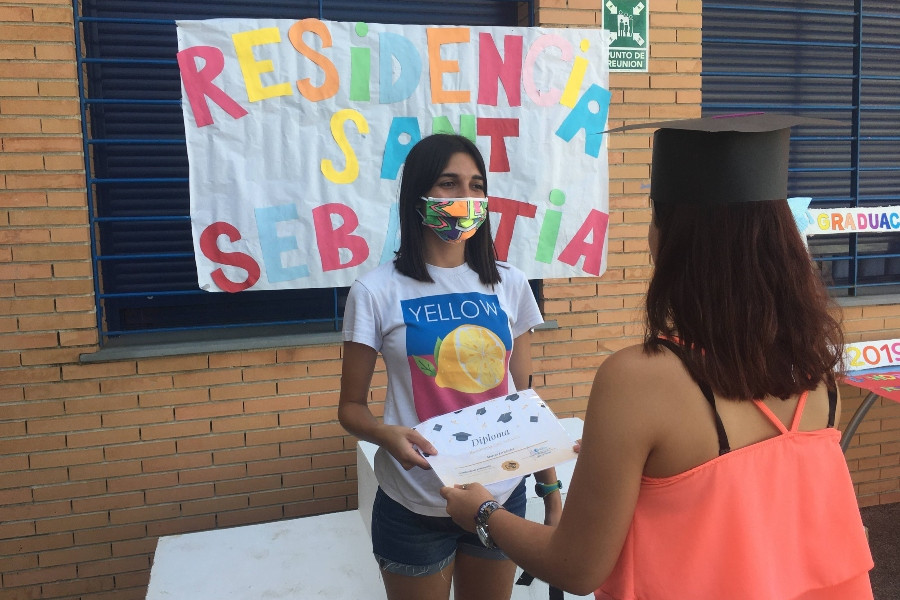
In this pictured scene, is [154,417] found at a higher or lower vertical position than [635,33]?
lower

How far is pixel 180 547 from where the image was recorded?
11.0ft

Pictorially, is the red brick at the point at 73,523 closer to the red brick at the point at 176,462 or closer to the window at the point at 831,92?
the red brick at the point at 176,462

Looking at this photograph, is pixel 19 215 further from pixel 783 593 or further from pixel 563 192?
pixel 783 593

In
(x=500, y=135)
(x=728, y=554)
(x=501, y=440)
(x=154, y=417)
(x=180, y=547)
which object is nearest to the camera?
(x=728, y=554)

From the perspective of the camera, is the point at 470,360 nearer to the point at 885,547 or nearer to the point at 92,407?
the point at 92,407

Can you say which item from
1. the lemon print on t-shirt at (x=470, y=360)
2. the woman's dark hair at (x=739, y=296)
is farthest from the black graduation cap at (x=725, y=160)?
the lemon print on t-shirt at (x=470, y=360)

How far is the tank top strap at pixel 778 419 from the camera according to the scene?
126 cm

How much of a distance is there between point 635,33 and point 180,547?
3.67m

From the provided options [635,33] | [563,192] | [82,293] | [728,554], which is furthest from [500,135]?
[728,554]

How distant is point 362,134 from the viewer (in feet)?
12.7

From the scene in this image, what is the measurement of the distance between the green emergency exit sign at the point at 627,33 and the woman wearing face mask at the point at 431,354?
2438 mm

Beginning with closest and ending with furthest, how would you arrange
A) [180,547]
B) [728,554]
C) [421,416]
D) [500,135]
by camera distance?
[728,554]
[421,416]
[180,547]
[500,135]

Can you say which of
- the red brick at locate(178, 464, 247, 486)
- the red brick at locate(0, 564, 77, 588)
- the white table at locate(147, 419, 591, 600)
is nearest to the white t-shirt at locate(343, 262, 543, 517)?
the white table at locate(147, 419, 591, 600)

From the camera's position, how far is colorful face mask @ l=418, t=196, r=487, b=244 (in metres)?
2.16
